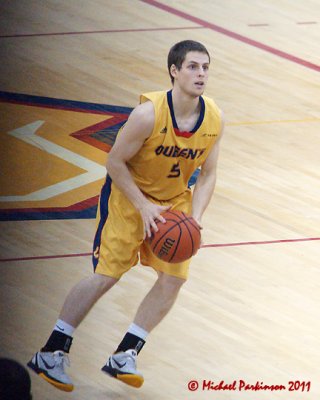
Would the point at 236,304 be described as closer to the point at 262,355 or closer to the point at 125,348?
the point at 262,355

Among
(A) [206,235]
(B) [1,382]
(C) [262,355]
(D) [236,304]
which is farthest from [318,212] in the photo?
(B) [1,382]

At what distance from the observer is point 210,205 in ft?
25.3

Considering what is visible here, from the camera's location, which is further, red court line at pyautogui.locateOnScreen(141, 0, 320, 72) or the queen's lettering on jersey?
red court line at pyautogui.locateOnScreen(141, 0, 320, 72)

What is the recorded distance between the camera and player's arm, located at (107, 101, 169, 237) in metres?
5.04

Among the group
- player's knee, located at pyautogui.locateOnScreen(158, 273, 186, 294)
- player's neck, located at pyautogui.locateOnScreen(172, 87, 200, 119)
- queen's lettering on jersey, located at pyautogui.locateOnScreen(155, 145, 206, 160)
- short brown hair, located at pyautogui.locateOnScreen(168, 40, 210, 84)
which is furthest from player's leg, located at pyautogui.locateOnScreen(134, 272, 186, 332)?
short brown hair, located at pyautogui.locateOnScreen(168, 40, 210, 84)

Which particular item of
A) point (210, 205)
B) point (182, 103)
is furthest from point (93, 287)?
point (210, 205)

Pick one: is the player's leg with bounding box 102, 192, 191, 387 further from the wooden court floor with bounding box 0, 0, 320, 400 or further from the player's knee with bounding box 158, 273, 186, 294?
the wooden court floor with bounding box 0, 0, 320, 400

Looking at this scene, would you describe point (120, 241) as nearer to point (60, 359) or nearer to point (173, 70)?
point (60, 359)

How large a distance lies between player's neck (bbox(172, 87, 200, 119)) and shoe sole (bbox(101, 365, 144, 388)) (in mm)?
1198

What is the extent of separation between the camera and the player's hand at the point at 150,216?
498 cm

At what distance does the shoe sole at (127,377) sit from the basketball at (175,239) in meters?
0.56

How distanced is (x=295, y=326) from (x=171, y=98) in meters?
1.59

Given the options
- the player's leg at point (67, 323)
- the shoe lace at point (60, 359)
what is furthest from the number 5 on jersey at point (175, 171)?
the shoe lace at point (60, 359)

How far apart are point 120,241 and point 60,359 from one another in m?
0.60
